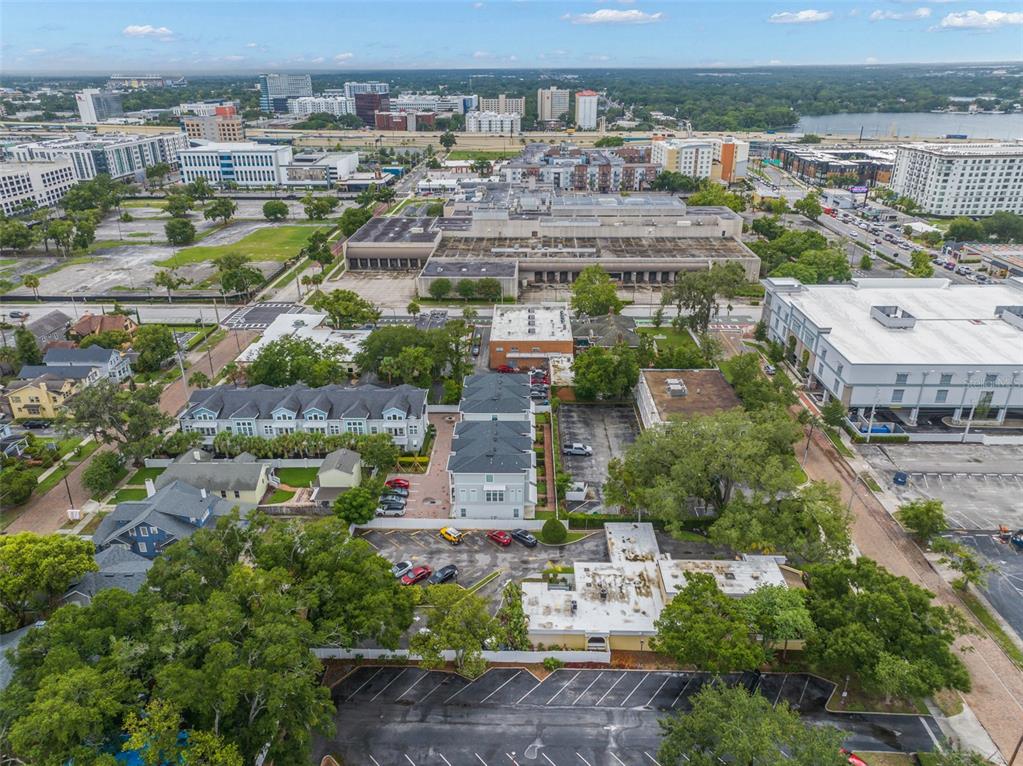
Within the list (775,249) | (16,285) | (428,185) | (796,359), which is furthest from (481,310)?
(428,185)

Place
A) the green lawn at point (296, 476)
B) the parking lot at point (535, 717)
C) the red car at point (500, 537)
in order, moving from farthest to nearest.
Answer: the green lawn at point (296, 476), the red car at point (500, 537), the parking lot at point (535, 717)

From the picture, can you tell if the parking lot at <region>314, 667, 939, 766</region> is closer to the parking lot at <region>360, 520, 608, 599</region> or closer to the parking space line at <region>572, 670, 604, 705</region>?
the parking space line at <region>572, 670, 604, 705</region>

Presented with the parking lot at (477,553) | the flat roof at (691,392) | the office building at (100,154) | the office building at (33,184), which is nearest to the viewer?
the parking lot at (477,553)

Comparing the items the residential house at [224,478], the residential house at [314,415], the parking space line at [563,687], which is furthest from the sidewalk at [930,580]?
the residential house at [224,478]

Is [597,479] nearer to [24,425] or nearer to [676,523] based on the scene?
[676,523]

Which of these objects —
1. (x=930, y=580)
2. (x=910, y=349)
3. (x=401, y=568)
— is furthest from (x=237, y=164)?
(x=930, y=580)

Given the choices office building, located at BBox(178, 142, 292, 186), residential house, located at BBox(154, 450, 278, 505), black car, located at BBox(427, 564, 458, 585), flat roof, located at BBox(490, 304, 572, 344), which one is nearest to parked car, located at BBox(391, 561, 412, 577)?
black car, located at BBox(427, 564, 458, 585)

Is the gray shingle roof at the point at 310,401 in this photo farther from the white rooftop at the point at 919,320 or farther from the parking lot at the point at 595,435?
the white rooftop at the point at 919,320
